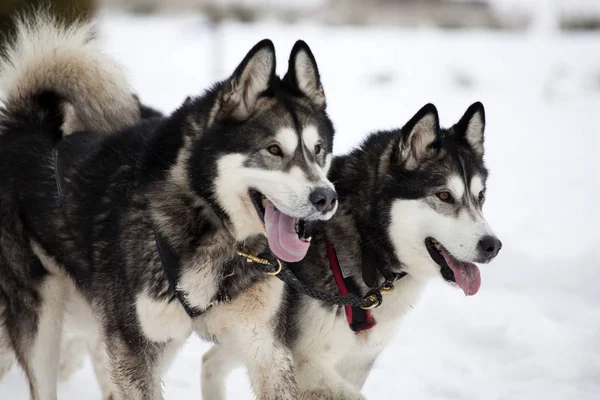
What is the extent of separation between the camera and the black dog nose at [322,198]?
8.55ft

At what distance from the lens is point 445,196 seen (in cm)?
324

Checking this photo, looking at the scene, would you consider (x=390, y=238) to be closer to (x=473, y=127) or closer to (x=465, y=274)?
(x=465, y=274)

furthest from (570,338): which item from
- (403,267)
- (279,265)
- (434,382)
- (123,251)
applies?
(123,251)

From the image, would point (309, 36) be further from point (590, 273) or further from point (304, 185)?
point (304, 185)

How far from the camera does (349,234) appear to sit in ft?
11.2

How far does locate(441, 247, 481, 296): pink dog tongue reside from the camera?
125 inches

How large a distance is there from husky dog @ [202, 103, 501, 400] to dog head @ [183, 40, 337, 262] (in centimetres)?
49

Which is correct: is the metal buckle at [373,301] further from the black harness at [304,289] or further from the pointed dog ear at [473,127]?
the pointed dog ear at [473,127]

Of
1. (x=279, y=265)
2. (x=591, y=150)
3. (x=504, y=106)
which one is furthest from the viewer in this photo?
(x=504, y=106)

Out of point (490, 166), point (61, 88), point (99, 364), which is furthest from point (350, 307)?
point (490, 166)

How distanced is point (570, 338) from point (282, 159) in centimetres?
289

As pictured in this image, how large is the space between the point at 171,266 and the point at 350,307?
0.83 meters

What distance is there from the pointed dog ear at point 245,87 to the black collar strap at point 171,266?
1.60 feet

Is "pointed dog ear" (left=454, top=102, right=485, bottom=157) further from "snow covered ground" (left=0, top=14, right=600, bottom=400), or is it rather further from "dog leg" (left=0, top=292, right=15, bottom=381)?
"dog leg" (left=0, top=292, right=15, bottom=381)
